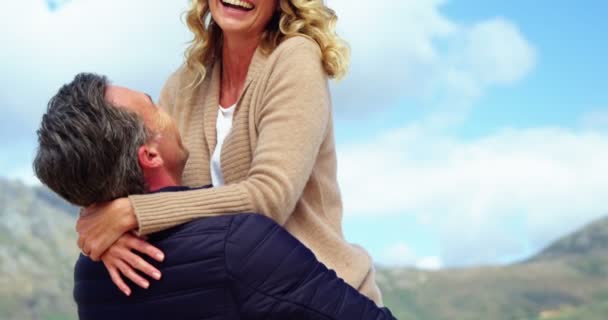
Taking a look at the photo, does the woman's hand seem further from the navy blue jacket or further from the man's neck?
the man's neck

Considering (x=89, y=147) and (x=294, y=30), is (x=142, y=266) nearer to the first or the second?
(x=89, y=147)

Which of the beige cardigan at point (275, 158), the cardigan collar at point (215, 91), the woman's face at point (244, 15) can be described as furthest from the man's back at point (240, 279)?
the woman's face at point (244, 15)

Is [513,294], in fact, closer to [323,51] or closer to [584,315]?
[584,315]

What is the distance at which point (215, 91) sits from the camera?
144 inches

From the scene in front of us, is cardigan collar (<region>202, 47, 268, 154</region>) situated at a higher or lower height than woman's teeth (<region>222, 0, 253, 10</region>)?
lower

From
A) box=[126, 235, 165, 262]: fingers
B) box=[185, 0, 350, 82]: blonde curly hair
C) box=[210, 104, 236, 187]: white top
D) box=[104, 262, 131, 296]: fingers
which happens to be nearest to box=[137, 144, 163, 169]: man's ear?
box=[126, 235, 165, 262]: fingers

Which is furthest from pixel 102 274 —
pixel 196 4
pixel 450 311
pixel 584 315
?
pixel 450 311

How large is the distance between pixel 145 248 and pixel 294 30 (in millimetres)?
1132

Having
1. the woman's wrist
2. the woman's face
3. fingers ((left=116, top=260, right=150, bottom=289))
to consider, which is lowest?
fingers ((left=116, top=260, right=150, bottom=289))

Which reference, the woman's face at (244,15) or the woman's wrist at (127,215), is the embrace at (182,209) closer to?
the woman's wrist at (127,215)

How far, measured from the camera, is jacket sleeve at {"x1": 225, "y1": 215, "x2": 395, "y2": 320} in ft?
8.30

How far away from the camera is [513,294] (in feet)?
281

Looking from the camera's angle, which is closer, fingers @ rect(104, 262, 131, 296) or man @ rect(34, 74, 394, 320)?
man @ rect(34, 74, 394, 320)

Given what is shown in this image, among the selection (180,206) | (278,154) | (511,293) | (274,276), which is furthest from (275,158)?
(511,293)
